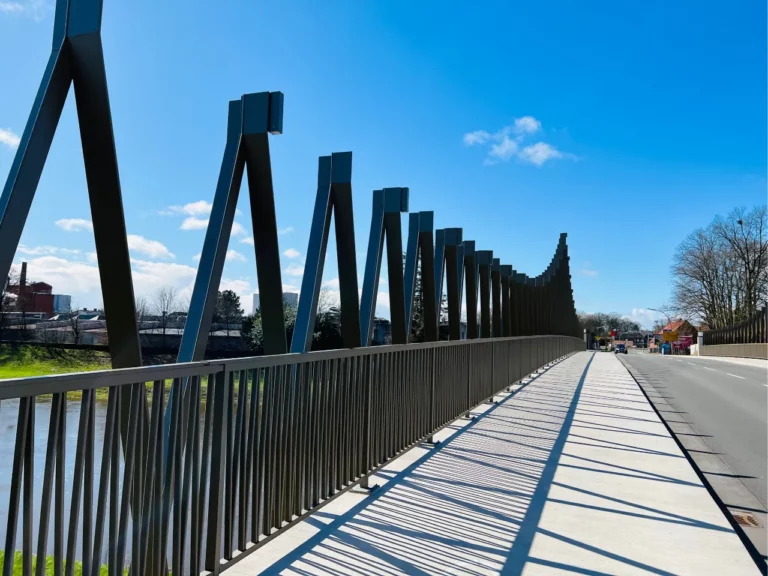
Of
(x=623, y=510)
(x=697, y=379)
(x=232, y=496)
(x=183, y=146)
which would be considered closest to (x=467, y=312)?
(x=623, y=510)

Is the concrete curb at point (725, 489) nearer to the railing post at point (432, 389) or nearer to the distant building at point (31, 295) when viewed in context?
the railing post at point (432, 389)

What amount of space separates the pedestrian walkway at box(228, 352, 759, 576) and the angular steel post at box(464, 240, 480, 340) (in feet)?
14.4

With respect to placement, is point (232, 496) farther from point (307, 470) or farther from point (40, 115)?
point (40, 115)

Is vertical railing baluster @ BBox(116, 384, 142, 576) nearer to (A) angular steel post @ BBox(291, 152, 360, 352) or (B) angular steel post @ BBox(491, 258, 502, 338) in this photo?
(A) angular steel post @ BBox(291, 152, 360, 352)

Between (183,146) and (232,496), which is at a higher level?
(183,146)

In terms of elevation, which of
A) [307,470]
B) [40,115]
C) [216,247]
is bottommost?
[307,470]

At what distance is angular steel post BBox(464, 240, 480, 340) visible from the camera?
11.3 m

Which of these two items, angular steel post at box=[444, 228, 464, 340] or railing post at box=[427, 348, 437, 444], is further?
angular steel post at box=[444, 228, 464, 340]

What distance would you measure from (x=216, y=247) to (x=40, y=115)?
53.4 inches

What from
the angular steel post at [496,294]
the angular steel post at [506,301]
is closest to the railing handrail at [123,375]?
the angular steel post at [496,294]

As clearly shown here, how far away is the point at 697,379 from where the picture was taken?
1883 centimetres

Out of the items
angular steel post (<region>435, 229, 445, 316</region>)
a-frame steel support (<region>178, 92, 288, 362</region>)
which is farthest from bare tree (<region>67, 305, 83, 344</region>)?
angular steel post (<region>435, 229, 445, 316</region>)

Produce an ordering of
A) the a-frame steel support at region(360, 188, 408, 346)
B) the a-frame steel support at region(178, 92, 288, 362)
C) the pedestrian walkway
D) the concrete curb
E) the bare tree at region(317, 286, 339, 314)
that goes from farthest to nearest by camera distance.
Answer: the bare tree at region(317, 286, 339, 314)
the a-frame steel support at region(360, 188, 408, 346)
the concrete curb
the a-frame steel support at region(178, 92, 288, 362)
the pedestrian walkway

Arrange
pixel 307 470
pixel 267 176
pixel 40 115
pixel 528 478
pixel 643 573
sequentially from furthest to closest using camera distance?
pixel 528 478 → pixel 267 176 → pixel 307 470 → pixel 643 573 → pixel 40 115
